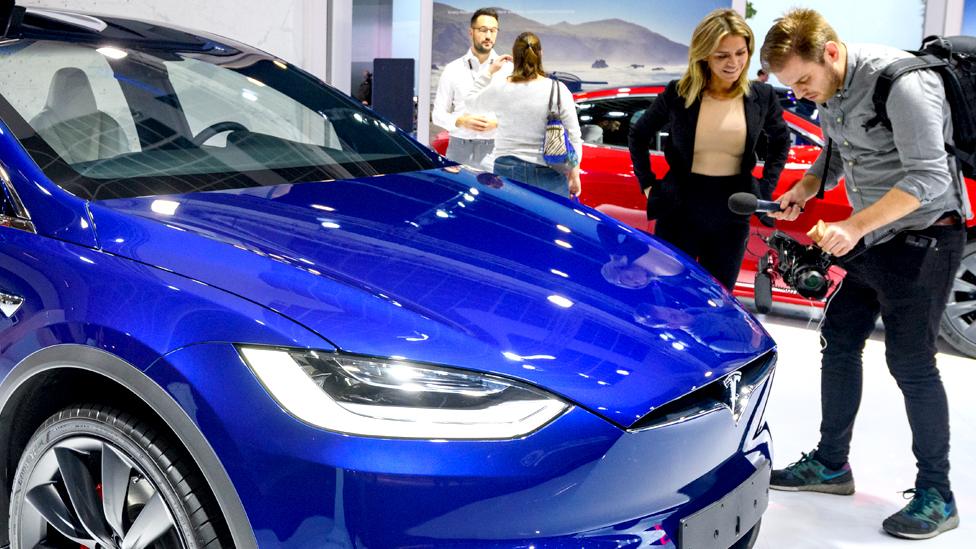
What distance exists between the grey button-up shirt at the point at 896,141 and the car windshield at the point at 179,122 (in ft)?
3.62

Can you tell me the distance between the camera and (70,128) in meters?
2.03

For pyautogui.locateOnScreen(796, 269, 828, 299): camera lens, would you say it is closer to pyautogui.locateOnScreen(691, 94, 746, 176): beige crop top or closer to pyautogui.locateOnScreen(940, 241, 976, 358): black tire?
pyautogui.locateOnScreen(691, 94, 746, 176): beige crop top

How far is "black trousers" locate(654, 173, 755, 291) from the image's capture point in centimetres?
317

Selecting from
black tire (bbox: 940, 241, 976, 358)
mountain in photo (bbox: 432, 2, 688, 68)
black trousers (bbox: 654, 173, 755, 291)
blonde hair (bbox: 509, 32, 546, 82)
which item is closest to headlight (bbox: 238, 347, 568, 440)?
black trousers (bbox: 654, 173, 755, 291)

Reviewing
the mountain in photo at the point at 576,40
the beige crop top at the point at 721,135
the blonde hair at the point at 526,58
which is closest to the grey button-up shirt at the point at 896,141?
the beige crop top at the point at 721,135

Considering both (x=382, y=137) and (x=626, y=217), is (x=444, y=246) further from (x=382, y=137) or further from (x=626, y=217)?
(x=626, y=217)

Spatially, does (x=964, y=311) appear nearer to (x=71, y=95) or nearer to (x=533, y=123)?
(x=533, y=123)

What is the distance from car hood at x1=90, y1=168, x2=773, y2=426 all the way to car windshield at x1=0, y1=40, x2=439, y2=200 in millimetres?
133

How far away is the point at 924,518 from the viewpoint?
254 cm

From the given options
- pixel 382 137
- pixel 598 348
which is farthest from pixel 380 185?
pixel 598 348

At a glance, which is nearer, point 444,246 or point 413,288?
point 413,288

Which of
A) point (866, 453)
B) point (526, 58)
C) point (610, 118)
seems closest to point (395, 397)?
point (866, 453)

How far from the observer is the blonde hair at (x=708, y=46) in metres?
3.04

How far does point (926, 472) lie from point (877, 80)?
107 centimetres
